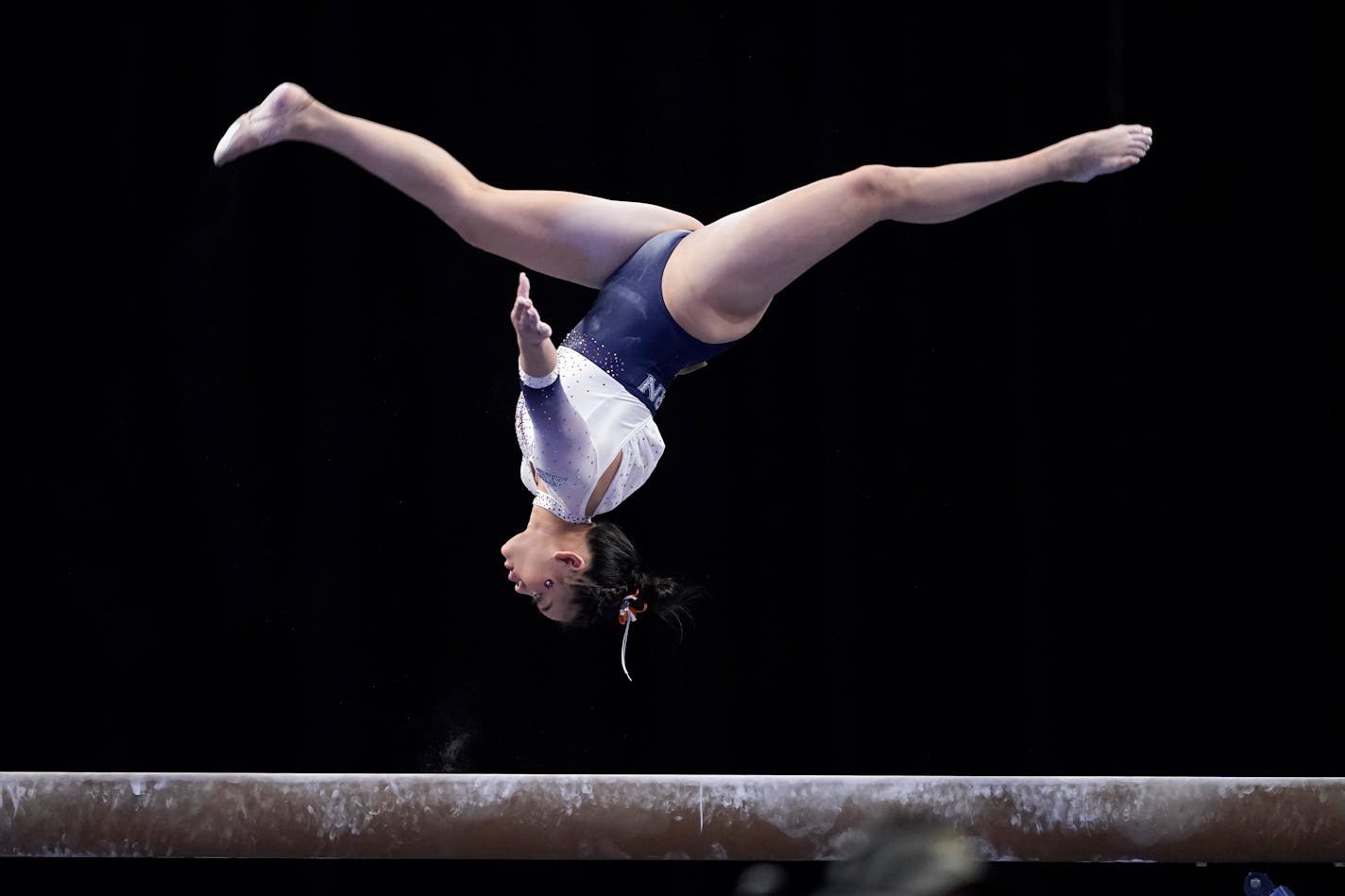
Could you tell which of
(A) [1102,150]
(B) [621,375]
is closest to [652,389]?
(B) [621,375]

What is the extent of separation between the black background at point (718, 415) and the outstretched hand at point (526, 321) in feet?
4.89

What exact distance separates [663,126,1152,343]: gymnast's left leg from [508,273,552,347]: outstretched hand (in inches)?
20.9

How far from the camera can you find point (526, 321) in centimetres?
259

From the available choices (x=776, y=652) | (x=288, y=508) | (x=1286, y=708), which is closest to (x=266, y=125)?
(x=288, y=508)

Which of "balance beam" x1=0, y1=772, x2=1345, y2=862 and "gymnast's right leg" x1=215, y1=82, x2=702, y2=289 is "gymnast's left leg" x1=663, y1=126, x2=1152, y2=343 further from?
"balance beam" x1=0, y1=772, x2=1345, y2=862

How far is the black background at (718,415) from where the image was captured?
13.2ft

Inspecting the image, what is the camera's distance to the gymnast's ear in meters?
3.15

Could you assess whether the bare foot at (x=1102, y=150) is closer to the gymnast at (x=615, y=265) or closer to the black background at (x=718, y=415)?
the gymnast at (x=615, y=265)

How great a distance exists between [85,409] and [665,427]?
1.77 m

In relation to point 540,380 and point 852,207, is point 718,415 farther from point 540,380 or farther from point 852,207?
point 540,380

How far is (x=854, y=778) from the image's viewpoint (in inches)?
118

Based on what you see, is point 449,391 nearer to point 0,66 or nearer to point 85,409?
point 85,409

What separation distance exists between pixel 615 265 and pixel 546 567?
2.47 feet

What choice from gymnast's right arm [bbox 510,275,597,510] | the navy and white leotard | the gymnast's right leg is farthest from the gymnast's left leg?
gymnast's right arm [bbox 510,275,597,510]
